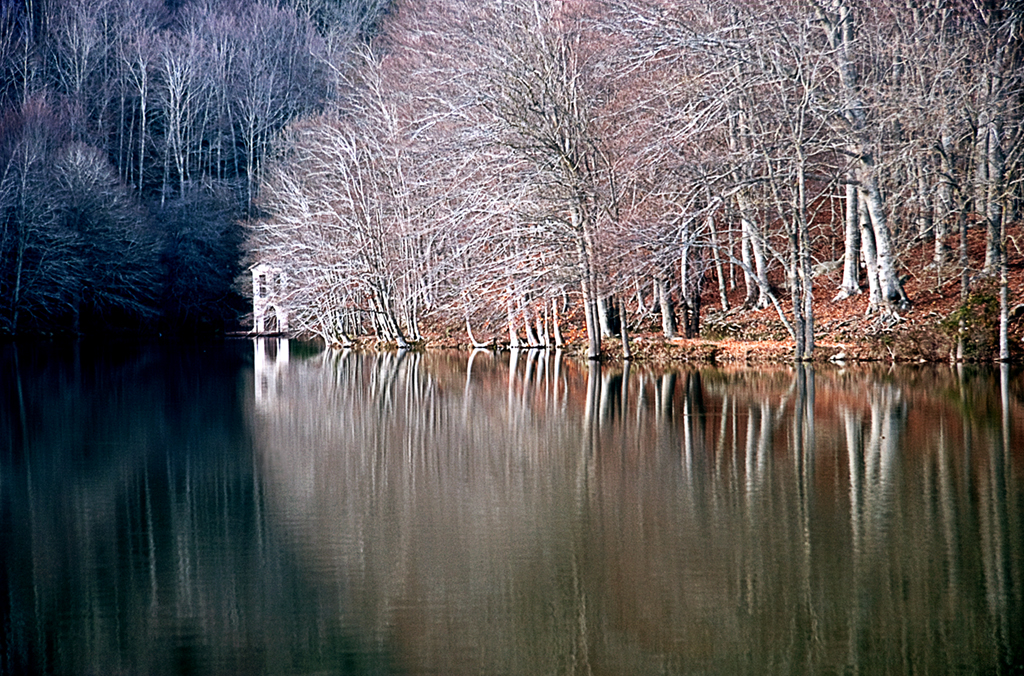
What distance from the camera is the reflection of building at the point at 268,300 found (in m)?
40.8

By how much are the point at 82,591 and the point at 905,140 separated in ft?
66.0

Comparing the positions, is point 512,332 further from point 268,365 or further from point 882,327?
point 882,327

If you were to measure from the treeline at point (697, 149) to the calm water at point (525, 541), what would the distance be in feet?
28.3

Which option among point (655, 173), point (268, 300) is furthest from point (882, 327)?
point (268, 300)

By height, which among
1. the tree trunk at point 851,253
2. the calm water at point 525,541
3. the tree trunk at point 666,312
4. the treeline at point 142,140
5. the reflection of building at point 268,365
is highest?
the treeline at point 142,140

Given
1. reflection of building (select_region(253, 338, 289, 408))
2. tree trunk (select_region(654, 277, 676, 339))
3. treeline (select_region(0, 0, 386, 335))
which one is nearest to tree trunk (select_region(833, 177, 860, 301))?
tree trunk (select_region(654, 277, 676, 339))

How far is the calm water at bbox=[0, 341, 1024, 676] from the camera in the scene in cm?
574

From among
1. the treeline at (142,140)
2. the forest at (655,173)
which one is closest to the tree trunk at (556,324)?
the forest at (655,173)

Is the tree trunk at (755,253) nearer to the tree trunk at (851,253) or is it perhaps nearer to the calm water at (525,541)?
the tree trunk at (851,253)

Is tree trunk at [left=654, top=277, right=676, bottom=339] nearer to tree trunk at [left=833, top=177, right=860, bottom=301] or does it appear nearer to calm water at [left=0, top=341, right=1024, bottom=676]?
tree trunk at [left=833, top=177, right=860, bottom=301]

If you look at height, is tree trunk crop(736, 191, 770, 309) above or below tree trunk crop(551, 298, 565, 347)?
above

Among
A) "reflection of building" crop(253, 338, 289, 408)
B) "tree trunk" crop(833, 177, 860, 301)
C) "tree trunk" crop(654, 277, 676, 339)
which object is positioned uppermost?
"tree trunk" crop(833, 177, 860, 301)

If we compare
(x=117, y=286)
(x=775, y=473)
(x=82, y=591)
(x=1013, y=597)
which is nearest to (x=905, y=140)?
(x=775, y=473)

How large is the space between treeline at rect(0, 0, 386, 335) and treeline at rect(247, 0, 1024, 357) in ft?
82.0
